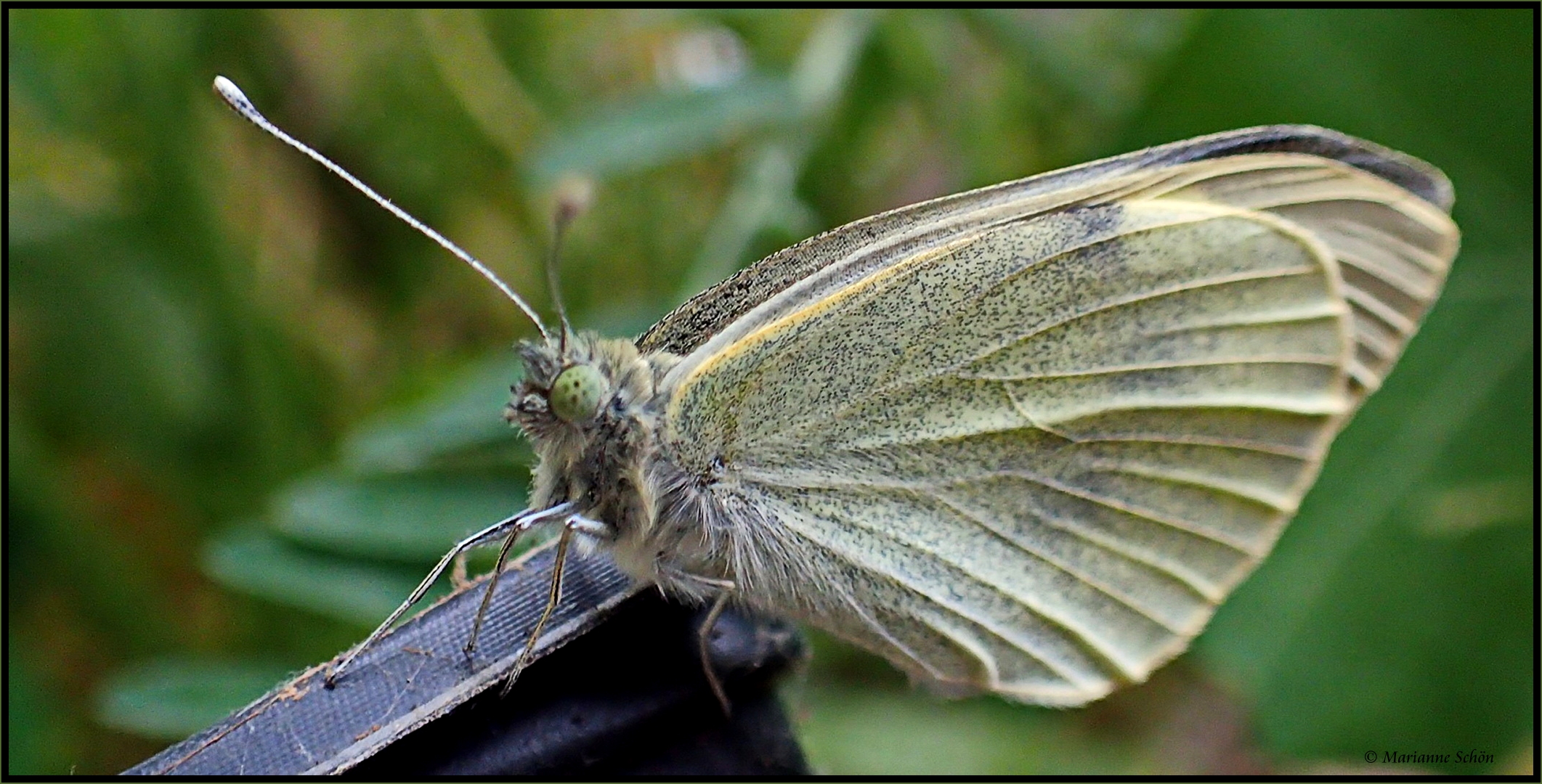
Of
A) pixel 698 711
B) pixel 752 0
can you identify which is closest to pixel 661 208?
pixel 752 0

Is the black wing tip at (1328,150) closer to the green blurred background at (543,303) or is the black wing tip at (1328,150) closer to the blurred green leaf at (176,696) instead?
the green blurred background at (543,303)

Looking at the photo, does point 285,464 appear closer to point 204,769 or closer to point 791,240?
point 791,240

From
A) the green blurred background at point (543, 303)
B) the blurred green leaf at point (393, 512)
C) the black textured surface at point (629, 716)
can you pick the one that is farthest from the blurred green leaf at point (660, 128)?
the black textured surface at point (629, 716)

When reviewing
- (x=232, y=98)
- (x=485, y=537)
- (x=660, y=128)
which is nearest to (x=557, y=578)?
(x=485, y=537)

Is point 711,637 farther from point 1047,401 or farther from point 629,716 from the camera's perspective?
point 1047,401

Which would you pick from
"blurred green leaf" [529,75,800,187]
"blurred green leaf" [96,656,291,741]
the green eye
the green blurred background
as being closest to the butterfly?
the green eye
